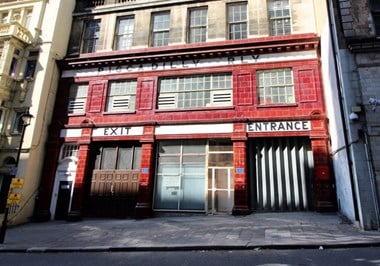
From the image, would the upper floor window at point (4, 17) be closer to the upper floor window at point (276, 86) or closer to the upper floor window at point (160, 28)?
the upper floor window at point (160, 28)

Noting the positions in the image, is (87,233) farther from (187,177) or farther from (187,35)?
(187,35)

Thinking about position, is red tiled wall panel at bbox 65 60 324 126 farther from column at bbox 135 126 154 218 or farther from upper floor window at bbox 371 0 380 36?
upper floor window at bbox 371 0 380 36

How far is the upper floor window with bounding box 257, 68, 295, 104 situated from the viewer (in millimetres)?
14305

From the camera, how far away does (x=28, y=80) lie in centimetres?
1672

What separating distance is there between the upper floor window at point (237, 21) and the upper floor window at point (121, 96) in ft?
20.5

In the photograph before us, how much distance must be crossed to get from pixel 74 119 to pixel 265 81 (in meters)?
10.9

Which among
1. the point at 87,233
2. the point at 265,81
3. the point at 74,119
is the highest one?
the point at 265,81

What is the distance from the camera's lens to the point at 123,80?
1664 cm

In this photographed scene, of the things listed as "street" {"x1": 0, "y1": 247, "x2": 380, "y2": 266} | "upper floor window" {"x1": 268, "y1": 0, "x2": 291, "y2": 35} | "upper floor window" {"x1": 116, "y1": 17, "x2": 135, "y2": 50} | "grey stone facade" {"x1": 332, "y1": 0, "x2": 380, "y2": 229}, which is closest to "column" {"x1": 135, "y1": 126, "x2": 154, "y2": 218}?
"street" {"x1": 0, "y1": 247, "x2": 380, "y2": 266}

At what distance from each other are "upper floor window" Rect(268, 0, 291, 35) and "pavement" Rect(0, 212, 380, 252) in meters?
9.50

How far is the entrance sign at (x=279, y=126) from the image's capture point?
1352cm

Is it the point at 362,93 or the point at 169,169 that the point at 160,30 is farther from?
the point at 362,93

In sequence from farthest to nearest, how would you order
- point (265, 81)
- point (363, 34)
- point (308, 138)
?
point (265, 81), point (308, 138), point (363, 34)

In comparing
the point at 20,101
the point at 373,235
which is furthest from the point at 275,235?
the point at 20,101
